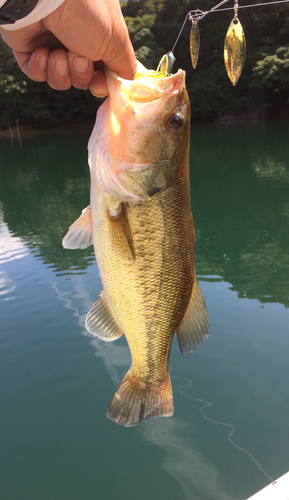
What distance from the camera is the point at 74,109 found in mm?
40250

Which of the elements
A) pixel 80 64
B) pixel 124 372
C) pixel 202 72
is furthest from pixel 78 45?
pixel 202 72

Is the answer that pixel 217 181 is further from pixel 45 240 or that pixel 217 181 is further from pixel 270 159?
pixel 45 240

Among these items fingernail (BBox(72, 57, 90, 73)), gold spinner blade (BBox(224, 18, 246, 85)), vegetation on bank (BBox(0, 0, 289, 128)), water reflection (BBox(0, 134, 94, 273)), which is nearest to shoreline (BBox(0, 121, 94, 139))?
vegetation on bank (BBox(0, 0, 289, 128))

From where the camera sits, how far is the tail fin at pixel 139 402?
6.54ft

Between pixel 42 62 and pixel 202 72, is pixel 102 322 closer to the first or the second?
pixel 42 62

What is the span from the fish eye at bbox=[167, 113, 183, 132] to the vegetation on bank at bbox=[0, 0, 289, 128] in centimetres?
3481

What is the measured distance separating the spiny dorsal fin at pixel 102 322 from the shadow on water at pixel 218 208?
4.56 m

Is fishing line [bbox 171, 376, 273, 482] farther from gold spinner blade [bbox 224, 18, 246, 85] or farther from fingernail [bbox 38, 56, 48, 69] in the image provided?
fingernail [bbox 38, 56, 48, 69]

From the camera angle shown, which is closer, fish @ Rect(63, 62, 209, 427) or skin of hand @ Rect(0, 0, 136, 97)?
skin of hand @ Rect(0, 0, 136, 97)

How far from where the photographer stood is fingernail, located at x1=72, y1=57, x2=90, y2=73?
176 centimetres

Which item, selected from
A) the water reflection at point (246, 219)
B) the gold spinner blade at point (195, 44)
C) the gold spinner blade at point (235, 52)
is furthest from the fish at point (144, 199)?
the water reflection at point (246, 219)

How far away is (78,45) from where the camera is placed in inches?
64.5

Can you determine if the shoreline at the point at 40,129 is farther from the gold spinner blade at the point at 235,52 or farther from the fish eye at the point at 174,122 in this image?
the fish eye at the point at 174,122

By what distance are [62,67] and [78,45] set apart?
0.22m
